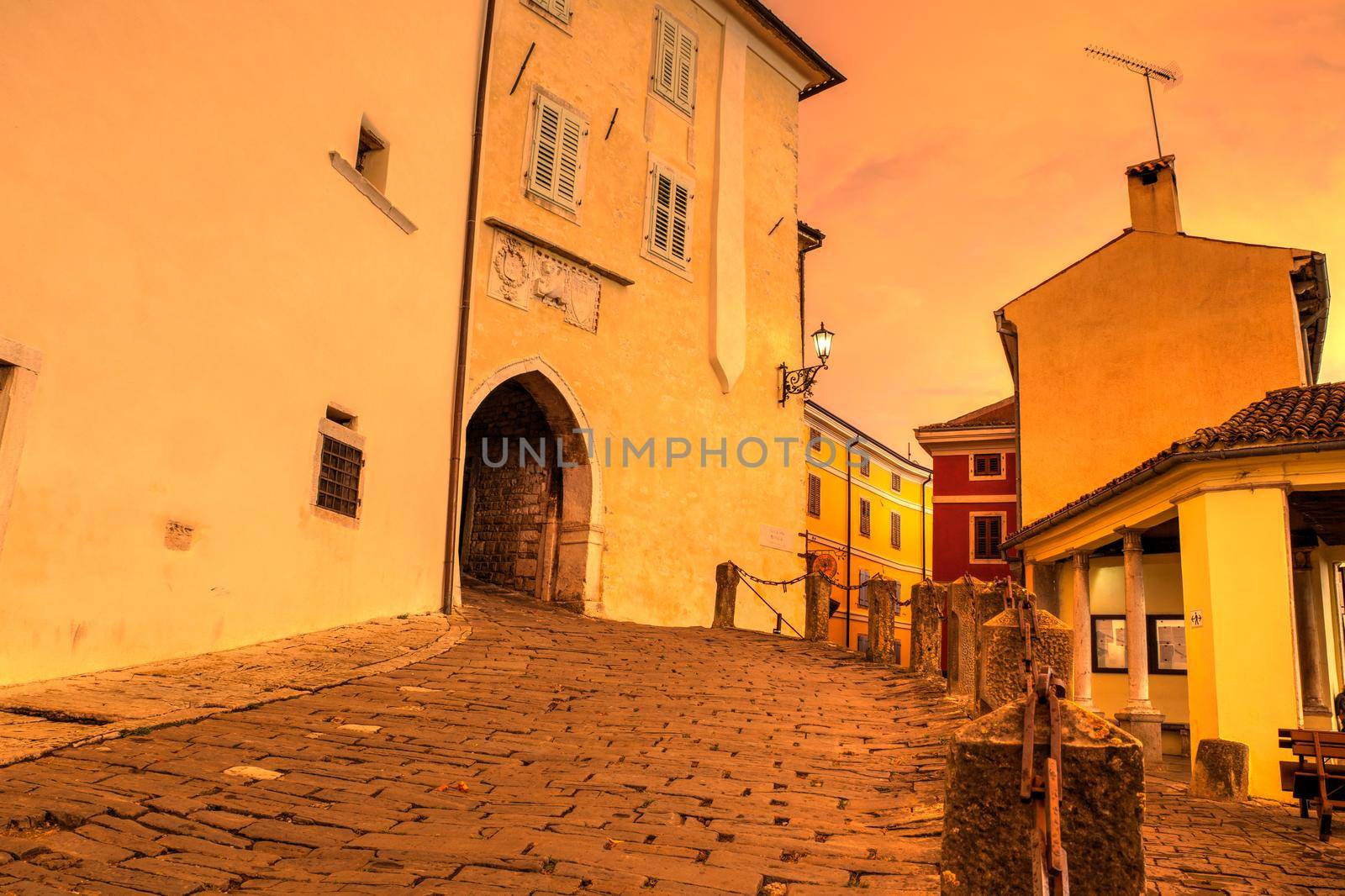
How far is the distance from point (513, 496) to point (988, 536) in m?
19.1

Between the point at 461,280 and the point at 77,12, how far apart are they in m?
6.97

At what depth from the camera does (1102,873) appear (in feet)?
10.3

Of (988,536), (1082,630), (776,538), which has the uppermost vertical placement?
(988,536)

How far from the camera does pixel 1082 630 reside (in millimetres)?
17453

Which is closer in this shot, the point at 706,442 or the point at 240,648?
the point at 240,648

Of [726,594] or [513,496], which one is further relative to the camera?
[513,496]

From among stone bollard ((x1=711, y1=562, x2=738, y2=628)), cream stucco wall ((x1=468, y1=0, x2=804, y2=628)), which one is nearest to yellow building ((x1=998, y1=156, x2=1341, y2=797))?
cream stucco wall ((x1=468, y1=0, x2=804, y2=628))

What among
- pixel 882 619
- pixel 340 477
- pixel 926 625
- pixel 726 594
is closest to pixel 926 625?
pixel 926 625

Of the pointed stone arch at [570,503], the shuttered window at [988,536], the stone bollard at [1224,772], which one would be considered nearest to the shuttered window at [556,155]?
the pointed stone arch at [570,503]

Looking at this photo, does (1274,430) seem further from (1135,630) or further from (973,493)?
(973,493)

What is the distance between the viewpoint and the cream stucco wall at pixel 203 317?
295 inches

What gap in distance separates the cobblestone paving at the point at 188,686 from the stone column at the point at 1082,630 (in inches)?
435

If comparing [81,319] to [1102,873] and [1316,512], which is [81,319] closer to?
[1102,873]

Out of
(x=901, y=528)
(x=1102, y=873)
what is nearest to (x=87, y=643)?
(x=1102, y=873)
